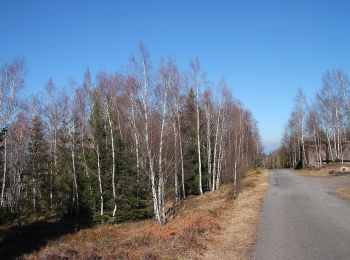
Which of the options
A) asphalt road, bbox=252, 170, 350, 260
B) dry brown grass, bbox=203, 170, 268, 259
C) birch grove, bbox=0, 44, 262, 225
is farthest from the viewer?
birch grove, bbox=0, 44, 262, 225

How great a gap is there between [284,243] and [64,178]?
29.0 meters

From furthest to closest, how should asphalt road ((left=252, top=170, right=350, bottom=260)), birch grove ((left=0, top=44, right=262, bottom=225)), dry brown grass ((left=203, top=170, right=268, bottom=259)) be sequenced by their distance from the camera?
birch grove ((left=0, top=44, right=262, bottom=225)), dry brown grass ((left=203, top=170, right=268, bottom=259)), asphalt road ((left=252, top=170, right=350, bottom=260))

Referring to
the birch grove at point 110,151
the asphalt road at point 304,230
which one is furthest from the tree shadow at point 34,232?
the asphalt road at point 304,230

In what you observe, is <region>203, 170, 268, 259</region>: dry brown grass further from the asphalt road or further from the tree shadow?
the tree shadow

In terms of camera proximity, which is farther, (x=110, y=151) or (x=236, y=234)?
(x=110, y=151)

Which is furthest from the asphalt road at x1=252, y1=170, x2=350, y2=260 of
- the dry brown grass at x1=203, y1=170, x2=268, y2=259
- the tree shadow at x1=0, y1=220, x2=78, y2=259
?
the tree shadow at x1=0, y1=220, x2=78, y2=259

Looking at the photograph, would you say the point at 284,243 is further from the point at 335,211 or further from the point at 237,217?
the point at 335,211

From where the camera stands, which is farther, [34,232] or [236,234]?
[34,232]

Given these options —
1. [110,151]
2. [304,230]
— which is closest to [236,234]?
[304,230]

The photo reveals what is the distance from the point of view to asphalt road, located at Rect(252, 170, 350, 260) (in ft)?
32.8

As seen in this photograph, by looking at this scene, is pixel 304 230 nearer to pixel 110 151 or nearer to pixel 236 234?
pixel 236 234

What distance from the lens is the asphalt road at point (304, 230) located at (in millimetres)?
10000

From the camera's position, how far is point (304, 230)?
1293 cm

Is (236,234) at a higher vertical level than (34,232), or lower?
higher
